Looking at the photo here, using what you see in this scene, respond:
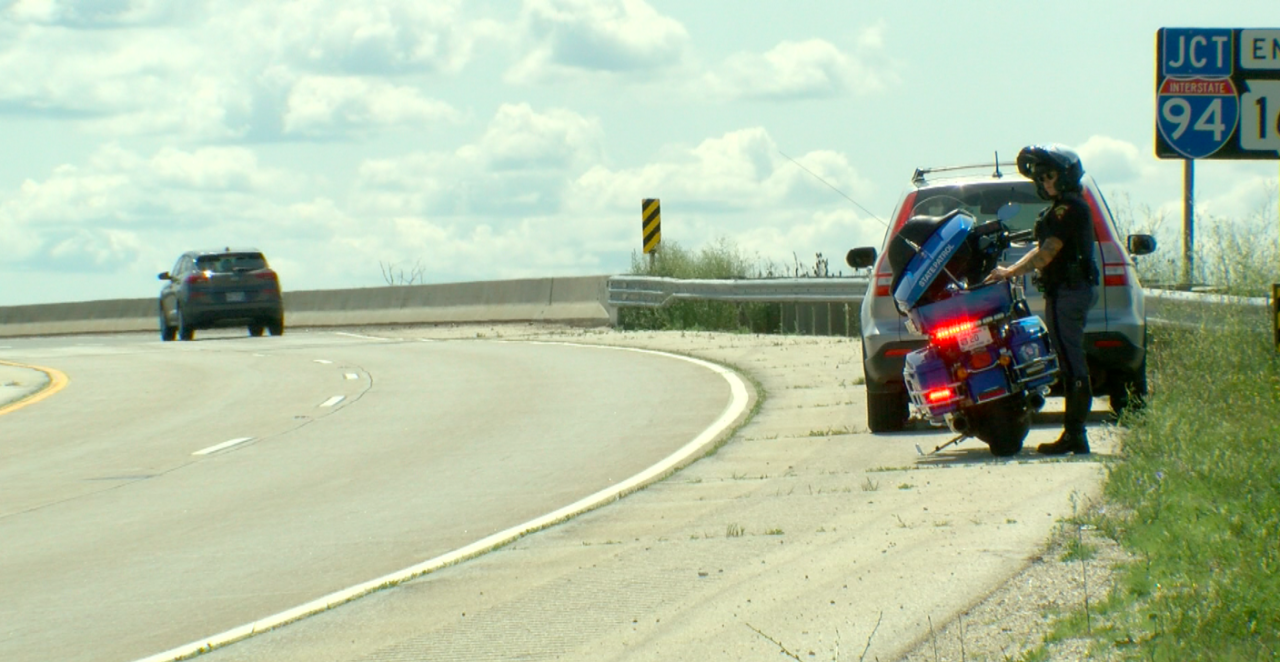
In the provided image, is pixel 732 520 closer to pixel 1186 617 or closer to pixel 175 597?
pixel 175 597

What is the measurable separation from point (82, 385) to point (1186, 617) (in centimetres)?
1879

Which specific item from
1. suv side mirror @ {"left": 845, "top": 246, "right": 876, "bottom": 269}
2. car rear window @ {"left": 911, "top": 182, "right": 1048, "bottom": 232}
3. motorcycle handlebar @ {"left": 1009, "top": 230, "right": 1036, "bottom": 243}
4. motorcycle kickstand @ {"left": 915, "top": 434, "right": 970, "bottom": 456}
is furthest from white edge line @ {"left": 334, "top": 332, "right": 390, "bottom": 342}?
motorcycle handlebar @ {"left": 1009, "top": 230, "right": 1036, "bottom": 243}

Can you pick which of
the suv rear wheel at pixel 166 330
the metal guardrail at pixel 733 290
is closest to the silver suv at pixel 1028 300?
the metal guardrail at pixel 733 290

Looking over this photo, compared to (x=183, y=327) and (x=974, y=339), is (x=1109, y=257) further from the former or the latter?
(x=183, y=327)

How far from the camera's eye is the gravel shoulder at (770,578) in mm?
6266

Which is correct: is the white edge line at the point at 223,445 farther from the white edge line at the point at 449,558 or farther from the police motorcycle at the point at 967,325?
the police motorcycle at the point at 967,325

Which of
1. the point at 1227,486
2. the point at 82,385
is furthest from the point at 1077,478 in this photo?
the point at 82,385

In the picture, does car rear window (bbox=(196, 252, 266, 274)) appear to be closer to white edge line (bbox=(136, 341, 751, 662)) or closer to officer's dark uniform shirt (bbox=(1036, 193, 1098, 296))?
white edge line (bbox=(136, 341, 751, 662))

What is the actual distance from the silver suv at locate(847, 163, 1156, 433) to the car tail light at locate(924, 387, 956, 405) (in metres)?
1.60

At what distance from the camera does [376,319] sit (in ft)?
133

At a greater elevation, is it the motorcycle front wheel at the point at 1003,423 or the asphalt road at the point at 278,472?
the motorcycle front wheel at the point at 1003,423

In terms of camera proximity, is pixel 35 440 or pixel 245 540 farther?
pixel 35 440

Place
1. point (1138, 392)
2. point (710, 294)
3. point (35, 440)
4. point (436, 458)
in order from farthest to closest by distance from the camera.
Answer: point (710, 294)
point (35, 440)
point (436, 458)
point (1138, 392)

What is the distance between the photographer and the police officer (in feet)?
33.4
